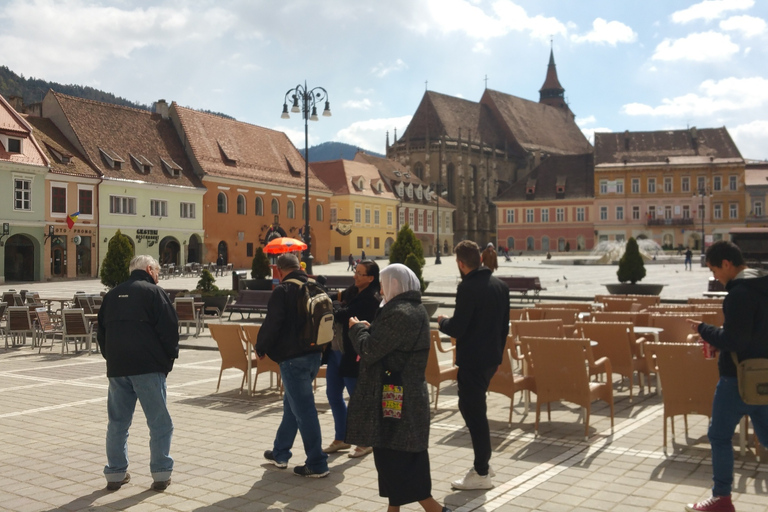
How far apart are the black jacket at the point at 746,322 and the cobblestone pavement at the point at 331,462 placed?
3.82 feet

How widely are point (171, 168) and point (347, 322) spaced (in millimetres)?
43964

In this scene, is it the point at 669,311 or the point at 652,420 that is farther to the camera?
the point at 669,311

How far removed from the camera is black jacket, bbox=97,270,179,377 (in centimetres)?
590

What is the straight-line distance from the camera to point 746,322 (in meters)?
4.93

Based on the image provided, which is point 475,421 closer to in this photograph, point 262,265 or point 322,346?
point 322,346

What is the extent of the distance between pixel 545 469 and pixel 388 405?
7.21 feet

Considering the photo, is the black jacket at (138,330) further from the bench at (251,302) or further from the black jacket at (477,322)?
the bench at (251,302)

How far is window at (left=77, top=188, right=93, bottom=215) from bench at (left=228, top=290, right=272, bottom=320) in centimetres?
2417

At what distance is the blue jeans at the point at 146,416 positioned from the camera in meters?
5.96

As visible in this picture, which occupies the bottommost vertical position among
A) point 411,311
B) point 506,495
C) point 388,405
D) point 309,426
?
point 506,495

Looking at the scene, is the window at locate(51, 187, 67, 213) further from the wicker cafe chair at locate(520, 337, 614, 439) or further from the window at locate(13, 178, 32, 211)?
the wicker cafe chair at locate(520, 337, 614, 439)

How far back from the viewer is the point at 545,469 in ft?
20.9

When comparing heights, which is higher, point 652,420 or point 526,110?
point 526,110

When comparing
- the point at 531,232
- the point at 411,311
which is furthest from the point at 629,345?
the point at 531,232
